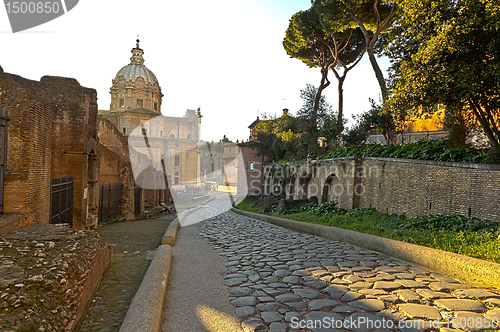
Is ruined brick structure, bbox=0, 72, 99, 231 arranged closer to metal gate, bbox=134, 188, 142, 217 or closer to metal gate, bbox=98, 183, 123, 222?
metal gate, bbox=98, 183, 123, 222

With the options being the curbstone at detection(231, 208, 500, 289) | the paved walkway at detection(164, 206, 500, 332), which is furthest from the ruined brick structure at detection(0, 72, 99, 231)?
the curbstone at detection(231, 208, 500, 289)

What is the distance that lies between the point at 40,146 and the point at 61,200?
2.57 metres

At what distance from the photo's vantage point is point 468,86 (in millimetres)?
8148

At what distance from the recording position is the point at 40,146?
6078 mm

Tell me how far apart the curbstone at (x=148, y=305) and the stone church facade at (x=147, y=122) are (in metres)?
43.9

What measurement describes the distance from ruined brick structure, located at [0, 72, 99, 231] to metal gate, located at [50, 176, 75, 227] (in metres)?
0.39

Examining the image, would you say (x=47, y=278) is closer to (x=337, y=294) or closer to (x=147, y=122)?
(x=337, y=294)

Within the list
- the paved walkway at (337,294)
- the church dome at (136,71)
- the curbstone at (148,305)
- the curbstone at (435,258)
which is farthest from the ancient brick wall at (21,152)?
the church dome at (136,71)

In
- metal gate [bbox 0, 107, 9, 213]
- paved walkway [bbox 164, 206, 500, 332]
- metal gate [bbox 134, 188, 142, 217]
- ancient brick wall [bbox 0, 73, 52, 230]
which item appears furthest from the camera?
metal gate [bbox 134, 188, 142, 217]

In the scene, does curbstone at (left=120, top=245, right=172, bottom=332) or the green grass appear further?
the green grass

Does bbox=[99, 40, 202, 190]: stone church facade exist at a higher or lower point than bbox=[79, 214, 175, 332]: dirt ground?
higher

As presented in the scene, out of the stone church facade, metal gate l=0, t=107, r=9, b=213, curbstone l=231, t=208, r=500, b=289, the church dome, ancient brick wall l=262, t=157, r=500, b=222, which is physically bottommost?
curbstone l=231, t=208, r=500, b=289

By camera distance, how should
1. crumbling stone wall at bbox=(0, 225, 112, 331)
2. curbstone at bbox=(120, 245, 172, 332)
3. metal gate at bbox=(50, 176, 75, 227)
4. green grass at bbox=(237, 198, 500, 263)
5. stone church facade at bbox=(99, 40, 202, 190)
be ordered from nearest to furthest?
crumbling stone wall at bbox=(0, 225, 112, 331) < curbstone at bbox=(120, 245, 172, 332) < green grass at bbox=(237, 198, 500, 263) < metal gate at bbox=(50, 176, 75, 227) < stone church facade at bbox=(99, 40, 202, 190)

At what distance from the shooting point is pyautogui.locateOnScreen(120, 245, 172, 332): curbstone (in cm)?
277
